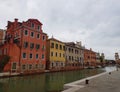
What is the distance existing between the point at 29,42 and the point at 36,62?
5410 mm

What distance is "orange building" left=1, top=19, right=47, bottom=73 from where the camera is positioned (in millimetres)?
30812

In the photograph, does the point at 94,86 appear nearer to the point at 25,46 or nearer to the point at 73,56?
the point at 25,46

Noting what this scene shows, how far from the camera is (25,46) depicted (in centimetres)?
3288

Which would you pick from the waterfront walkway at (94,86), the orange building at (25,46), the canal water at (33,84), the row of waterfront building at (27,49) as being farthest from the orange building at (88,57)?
the waterfront walkway at (94,86)

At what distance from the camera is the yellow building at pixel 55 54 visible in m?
41.8

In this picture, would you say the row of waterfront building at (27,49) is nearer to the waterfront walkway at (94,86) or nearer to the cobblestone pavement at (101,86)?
the waterfront walkway at (94,86)

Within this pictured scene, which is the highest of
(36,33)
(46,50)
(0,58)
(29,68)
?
(36,33)

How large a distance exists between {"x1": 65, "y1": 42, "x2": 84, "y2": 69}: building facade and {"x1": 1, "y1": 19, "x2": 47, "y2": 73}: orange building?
48.2 feet

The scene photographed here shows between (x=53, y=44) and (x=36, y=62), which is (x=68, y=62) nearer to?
(x=53, y=44)

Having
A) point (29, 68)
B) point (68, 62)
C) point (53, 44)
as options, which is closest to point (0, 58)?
point (29, 68)

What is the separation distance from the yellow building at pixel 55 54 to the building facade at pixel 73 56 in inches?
129

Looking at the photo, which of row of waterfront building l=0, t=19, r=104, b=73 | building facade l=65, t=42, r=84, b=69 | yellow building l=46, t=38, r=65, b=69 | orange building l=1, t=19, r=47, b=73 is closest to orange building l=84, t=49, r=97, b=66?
building facade l=65, t=42, r=84, b=69

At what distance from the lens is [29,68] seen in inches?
1297

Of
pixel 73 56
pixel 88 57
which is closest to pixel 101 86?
pixel 73 56
